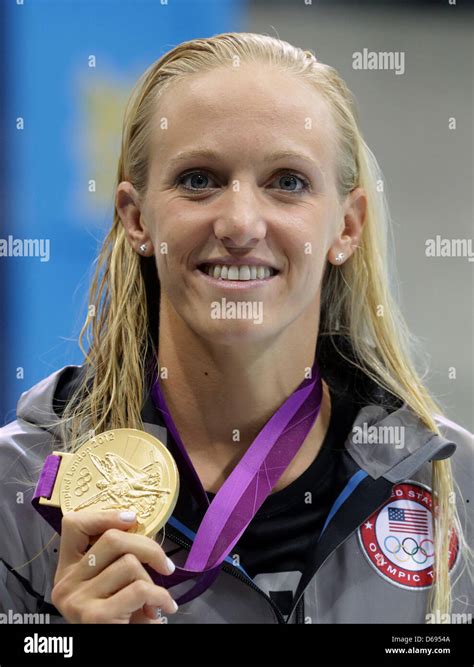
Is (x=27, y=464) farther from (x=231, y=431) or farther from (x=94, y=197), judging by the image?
(x=94, y=197)

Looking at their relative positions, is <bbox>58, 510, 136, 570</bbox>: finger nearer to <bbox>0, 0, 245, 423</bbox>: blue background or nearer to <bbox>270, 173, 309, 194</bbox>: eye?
<bbox>0, 0, 245, 423</bbox>: blue background

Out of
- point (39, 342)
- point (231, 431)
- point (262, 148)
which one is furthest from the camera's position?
point (39, 342)

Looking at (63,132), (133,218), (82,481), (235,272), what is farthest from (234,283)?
(63,132)

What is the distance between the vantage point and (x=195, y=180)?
4.87ft

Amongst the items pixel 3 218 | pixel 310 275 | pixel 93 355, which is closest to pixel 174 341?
pixel 93 355

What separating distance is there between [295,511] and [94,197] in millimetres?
654

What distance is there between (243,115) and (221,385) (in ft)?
1.43

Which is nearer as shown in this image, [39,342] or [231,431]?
[231,431]

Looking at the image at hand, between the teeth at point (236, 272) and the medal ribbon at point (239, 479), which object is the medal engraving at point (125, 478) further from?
the teeth at point (236, 272)

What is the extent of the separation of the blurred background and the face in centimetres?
22

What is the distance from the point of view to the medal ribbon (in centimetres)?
144

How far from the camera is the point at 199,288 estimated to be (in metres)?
1.48

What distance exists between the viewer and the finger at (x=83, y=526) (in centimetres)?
132

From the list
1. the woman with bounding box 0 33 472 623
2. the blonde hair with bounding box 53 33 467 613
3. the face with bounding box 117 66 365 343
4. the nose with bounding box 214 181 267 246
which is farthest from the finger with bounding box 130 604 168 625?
the nose with bounding box 214 181 267 246
